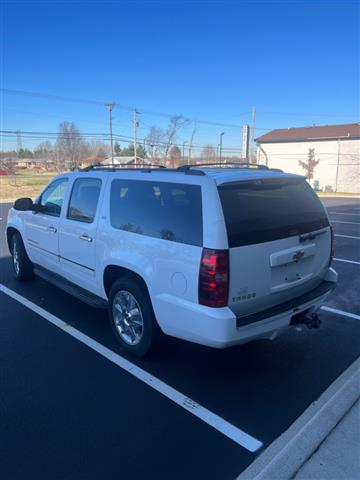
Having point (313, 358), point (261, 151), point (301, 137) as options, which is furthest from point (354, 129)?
point (313, 358)

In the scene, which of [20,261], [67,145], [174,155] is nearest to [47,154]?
[67,145]

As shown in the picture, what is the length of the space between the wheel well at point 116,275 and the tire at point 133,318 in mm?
44

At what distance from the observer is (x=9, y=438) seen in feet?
8.90

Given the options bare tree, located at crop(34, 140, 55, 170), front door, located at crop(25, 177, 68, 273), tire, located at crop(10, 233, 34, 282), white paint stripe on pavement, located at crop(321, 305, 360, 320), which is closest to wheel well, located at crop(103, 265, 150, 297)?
front door, located at crop(25, 177, 68, 273)

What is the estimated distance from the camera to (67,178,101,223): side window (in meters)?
4.34

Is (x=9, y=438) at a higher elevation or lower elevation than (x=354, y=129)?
lower

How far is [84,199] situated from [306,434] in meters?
3.30

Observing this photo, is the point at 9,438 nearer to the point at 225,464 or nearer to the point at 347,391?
the point at 225,464

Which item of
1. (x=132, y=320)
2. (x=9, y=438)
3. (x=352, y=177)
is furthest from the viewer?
(x=352, y=177)

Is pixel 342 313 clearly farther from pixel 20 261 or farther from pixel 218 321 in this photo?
pixel 20 261

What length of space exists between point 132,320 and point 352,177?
1853 inches

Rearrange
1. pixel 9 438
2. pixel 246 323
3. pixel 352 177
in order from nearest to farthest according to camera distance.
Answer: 1. pixel 9 438
2. pixel 246 323
3. pixel 352 177

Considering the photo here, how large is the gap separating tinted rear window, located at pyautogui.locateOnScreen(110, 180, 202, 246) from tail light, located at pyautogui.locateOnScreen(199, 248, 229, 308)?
0.56 ft

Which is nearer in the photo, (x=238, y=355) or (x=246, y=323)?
(x=246, y=323)
